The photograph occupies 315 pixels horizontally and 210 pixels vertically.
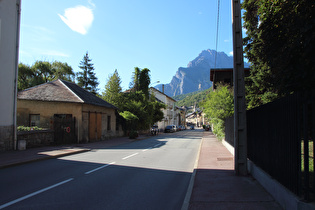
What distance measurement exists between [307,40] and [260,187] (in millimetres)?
3834

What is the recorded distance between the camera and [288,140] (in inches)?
167

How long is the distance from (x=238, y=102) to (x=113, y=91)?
28.1 m

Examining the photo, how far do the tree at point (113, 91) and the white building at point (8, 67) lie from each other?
761 inches

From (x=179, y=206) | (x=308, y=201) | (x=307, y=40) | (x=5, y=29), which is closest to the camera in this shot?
(x=308, y=201)

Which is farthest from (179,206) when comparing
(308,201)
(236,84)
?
(236,84)

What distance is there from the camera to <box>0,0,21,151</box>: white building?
41.3 ft

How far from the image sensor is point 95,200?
4.95 m

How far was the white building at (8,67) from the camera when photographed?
12.6 meters

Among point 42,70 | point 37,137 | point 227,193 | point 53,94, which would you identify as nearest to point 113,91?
point 53,94

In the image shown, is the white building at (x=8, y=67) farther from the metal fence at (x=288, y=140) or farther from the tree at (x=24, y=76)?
the tree at (x=24, y=76)

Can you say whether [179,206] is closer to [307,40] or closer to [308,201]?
[308,201]

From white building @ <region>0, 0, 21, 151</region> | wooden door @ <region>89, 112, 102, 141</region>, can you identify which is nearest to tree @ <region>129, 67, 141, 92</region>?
wooden door @ <region>89, 112, 102, 141</region>

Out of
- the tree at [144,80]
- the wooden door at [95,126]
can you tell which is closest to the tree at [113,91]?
the tree at [144,80]

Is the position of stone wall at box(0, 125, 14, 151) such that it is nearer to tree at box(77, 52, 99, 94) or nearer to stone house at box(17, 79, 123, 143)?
stone house at box(17, 79, 123, 143)
